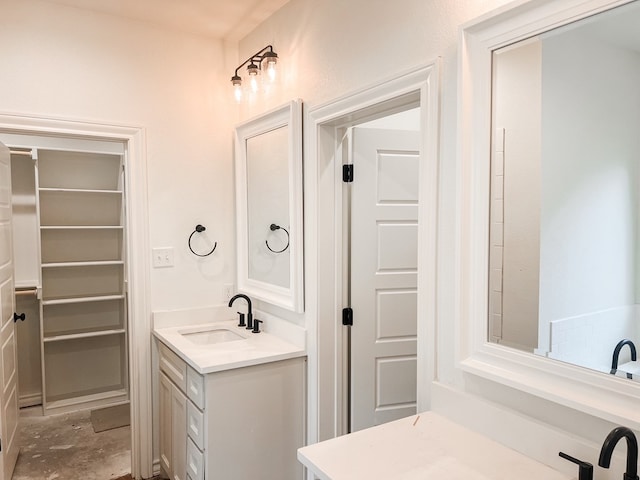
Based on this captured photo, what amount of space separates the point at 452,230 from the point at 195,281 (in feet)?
6.03

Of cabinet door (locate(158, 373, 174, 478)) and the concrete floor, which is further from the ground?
cabinet door (locate(158, 373, 174, 478))

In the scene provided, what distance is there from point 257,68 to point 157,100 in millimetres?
658

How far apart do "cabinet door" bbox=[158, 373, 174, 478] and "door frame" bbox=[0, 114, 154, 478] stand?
0.30 feet

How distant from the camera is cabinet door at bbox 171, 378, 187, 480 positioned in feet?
7.68

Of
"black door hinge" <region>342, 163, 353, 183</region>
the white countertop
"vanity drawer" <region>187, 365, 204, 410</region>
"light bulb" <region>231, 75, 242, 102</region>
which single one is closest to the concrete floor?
"vanity drawer" <region>187, 365, 204, 410</region>

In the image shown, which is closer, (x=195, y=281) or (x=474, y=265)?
(x=474, y=265)

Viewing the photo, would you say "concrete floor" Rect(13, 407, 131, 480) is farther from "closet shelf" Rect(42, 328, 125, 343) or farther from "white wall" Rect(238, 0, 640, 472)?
"white wall" Rect(238, 0, 640, 472)

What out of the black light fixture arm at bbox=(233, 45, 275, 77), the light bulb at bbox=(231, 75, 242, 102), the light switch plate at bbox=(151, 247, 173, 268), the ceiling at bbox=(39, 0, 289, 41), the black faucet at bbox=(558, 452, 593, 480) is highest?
the ceiling at bbox=(39, 0, 289, 41)

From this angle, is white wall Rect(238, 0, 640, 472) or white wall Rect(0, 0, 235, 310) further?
white wall Rect(0, 0, 235, 310)

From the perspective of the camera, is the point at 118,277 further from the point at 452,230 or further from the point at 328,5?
the point at 452,230

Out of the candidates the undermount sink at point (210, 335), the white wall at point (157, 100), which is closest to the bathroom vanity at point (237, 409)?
the undermount sink at point (210, 335)

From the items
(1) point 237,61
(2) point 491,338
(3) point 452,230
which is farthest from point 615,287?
(1) point 237,61

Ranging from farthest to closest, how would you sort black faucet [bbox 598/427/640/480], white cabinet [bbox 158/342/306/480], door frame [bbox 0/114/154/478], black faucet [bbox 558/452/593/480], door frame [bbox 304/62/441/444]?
door frame [bbox 0/114/154/478] → door frame [bbox 304/62/441/444] → white cabinet [bbox 158/342/306/480] → black faucet [bbox 558/452/593/480] → black faucet [bbox 598/427/640/480]

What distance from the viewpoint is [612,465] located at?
3.68ft
